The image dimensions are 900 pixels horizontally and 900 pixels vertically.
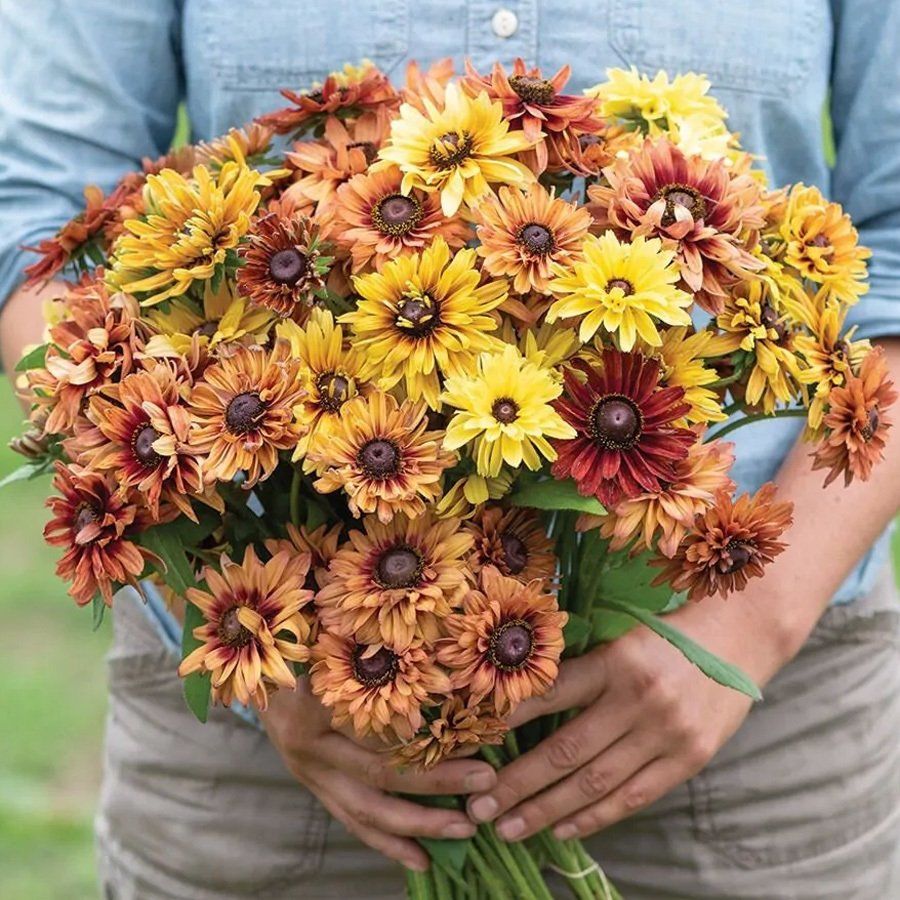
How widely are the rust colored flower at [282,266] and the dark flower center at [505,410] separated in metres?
0.12

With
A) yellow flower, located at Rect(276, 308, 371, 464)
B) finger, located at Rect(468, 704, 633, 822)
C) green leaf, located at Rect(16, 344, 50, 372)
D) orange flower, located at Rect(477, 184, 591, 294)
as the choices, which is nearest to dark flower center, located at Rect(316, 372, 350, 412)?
yellow flower, located at Rect(276, 308, 371, 464)

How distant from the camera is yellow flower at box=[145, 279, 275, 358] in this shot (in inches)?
32.3

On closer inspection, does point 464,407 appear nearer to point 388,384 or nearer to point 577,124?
point 388,384

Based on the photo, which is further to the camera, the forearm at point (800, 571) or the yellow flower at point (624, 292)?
the forearm at point (800, 571)

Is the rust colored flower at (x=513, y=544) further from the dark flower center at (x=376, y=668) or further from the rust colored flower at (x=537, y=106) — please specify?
the rust colored flower at (x=537, y=106)

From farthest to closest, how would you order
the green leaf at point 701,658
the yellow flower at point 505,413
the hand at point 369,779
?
the hand at point 369,779 → the green leaf at point 701,658 → the yellow flower at point 505,413

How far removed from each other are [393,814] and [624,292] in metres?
0.43

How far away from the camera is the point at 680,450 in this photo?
77 cm

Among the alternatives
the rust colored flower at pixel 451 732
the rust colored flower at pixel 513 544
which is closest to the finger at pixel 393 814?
the rust colored flower at pixel 451 732

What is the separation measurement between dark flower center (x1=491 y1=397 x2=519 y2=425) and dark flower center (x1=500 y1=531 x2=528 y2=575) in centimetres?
11

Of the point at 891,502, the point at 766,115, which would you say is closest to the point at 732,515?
the point at 891,502

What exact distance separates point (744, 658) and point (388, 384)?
39 centimetres

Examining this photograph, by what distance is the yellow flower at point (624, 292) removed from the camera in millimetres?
761

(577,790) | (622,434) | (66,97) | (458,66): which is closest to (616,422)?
(622,434)
